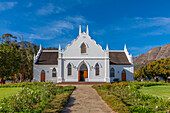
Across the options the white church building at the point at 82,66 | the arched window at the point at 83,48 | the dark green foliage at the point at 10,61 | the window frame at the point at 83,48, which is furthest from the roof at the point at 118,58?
the dark green foliage at the point at 10,61

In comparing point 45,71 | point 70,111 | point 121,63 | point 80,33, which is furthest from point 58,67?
point 70,111

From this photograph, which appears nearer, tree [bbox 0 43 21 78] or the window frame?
tree [bbox 0 43 21 78]

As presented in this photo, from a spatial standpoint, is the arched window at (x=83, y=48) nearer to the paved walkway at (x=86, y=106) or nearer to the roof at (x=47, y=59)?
the roof at (x=47, y=59)

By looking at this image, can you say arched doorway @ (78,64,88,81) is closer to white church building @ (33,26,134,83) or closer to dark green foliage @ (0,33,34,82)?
white church building @ (33,26,134,83)

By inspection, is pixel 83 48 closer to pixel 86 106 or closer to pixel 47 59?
pixel 47 59

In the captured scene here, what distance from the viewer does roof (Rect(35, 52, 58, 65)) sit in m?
33.2

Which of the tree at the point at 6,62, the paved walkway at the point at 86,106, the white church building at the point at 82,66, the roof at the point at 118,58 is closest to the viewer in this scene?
the paved walkway at the point at 86,106

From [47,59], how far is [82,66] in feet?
28.5

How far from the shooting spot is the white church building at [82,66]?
31594 mm

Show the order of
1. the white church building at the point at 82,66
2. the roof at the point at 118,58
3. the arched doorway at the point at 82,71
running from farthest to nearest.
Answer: the roof at the point at 118,58
the arched doorway at the point at 82,71
the white church building at the point at 82,66

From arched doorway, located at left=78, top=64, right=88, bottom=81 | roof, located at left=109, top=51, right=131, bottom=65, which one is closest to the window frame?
arched doorway, located at left=78, top=64, right=88, bottom=81

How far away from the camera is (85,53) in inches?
1268

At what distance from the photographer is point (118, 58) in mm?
35688

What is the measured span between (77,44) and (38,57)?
10.2m
